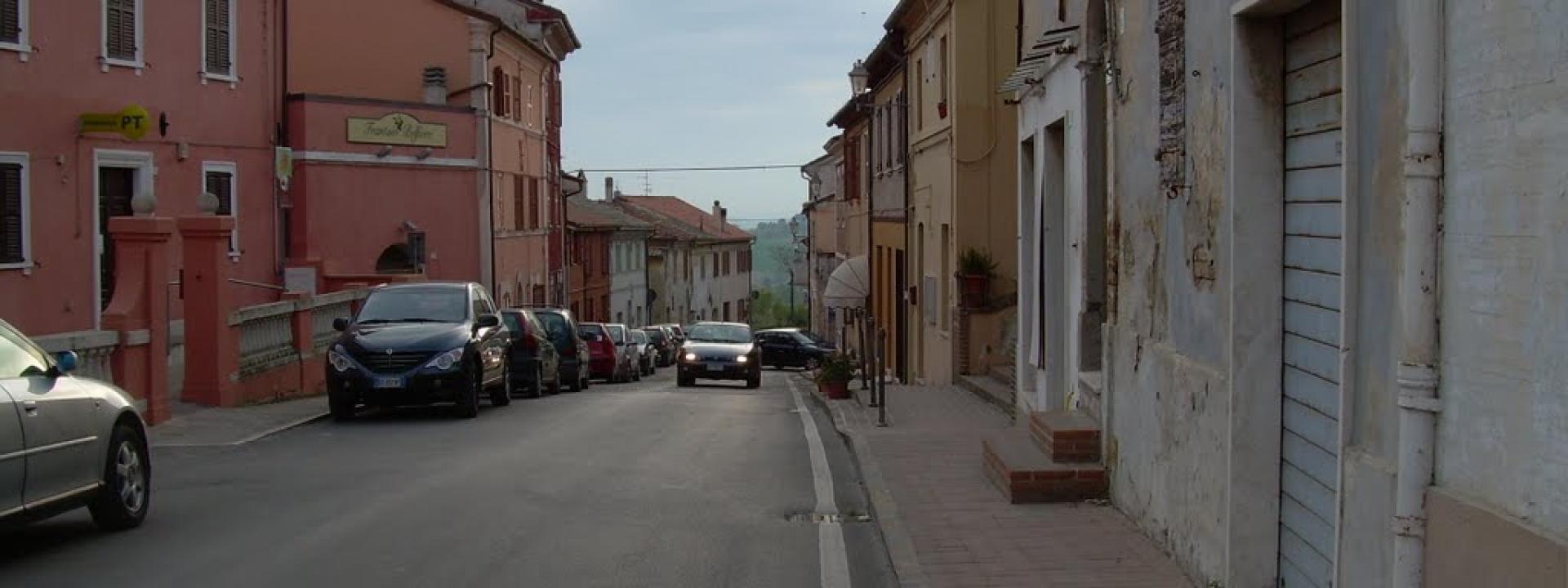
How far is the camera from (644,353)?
47.7 m

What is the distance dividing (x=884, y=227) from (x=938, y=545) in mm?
27980

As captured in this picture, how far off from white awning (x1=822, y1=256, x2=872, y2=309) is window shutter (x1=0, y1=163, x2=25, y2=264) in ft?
59.7

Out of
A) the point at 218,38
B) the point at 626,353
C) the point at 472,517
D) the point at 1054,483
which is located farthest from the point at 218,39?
the point at 1054,483

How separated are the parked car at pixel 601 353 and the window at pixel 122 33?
13237 mm

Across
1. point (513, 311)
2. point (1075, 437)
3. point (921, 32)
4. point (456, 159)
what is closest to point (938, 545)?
point (1075, 437)

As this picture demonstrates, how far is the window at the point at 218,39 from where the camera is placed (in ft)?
97.4

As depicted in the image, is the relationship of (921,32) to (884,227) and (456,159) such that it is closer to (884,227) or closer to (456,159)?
(884,227)

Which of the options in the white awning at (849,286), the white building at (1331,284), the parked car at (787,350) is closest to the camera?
the white building at (1331,284)

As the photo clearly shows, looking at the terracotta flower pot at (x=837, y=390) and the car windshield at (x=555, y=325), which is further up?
the car windshield at (x=555, y=325)

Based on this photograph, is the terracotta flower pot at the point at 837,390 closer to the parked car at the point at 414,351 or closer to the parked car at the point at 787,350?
the parked car at the point at 414,351

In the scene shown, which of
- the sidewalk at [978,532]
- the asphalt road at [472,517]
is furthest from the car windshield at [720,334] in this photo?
the sidewalk at [978,532]

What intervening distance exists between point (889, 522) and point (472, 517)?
107 inches

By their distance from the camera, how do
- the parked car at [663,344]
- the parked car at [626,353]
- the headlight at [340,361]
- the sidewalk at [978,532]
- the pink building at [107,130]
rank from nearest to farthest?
the sidewalk at [978,532] < the headlight at [340,361] < the pink building at [107,130] < the parked car at [626,353] < the parked car at [663,344]

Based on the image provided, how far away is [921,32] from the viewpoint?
29.8 meters
